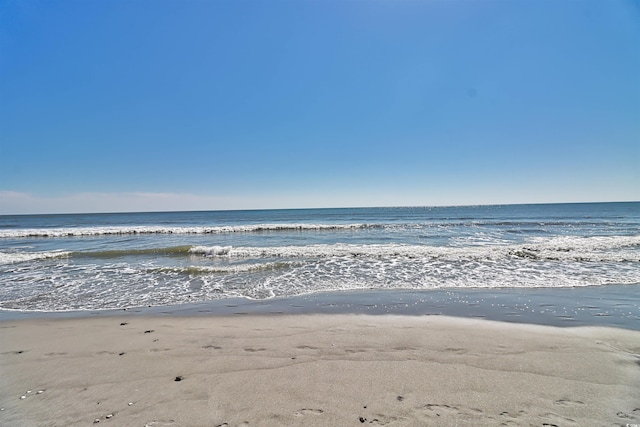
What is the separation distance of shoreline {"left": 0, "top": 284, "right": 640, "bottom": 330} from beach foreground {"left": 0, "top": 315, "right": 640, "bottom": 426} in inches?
23.6

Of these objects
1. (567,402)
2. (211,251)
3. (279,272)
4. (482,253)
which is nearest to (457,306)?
(567,402)

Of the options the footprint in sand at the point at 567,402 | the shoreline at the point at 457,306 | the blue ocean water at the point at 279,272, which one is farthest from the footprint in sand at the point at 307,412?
the blue ocean water at the point at 279,272

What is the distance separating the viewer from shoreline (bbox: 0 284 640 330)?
5.92 metres

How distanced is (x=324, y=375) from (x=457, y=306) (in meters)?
4.38

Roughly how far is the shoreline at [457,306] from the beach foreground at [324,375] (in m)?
0.60

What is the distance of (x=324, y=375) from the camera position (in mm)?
3693

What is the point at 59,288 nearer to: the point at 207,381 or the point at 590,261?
the point at 207,381

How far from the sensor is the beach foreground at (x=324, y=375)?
3.01 m

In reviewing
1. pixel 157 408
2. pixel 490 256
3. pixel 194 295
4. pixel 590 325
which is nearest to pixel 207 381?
pixel 157 408

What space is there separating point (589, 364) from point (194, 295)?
8610mm

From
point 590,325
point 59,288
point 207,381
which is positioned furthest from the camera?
point 59,288

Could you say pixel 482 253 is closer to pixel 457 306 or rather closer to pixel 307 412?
pixel 457 306

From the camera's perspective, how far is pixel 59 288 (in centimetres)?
911

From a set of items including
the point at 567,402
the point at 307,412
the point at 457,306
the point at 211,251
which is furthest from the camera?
the point at 211,251
